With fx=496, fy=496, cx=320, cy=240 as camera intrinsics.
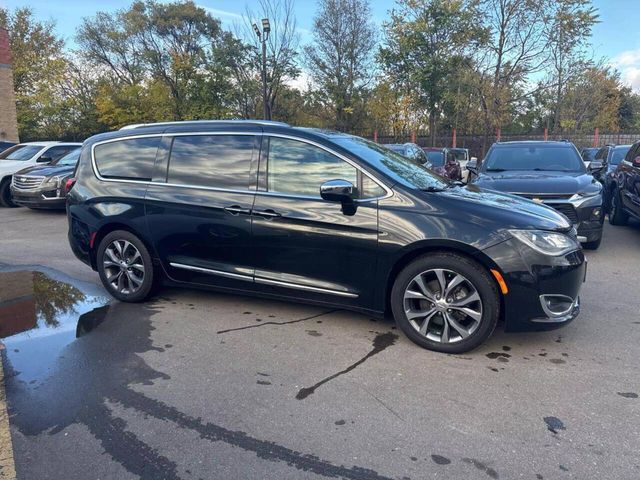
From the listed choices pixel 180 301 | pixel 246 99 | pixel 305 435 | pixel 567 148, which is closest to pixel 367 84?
pixel 246 99

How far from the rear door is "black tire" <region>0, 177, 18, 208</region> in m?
10.7

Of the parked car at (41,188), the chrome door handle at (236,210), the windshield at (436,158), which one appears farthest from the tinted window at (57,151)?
the chrome door handle at (236,210)

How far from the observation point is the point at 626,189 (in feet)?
28.5

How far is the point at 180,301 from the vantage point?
16.9 feet

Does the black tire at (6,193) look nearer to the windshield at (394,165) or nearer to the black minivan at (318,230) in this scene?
the black minivan at (318,230)

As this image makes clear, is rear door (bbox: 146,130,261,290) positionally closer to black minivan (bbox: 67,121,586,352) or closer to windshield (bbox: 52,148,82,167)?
black minivan (bbox: 67,121,586,352)

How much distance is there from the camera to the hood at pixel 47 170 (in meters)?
11.5

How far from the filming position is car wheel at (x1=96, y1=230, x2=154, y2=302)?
495 centimetres

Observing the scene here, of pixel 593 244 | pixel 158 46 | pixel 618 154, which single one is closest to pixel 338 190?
pixel 593 244

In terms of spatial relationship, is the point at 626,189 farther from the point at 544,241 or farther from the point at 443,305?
the point at 443,305

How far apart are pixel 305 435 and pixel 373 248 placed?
5.36 ft

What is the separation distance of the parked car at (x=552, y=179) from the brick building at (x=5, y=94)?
27.5 metres

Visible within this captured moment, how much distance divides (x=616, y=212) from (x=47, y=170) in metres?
12.5

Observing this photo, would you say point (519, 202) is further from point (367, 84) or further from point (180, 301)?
point (367, 84)
